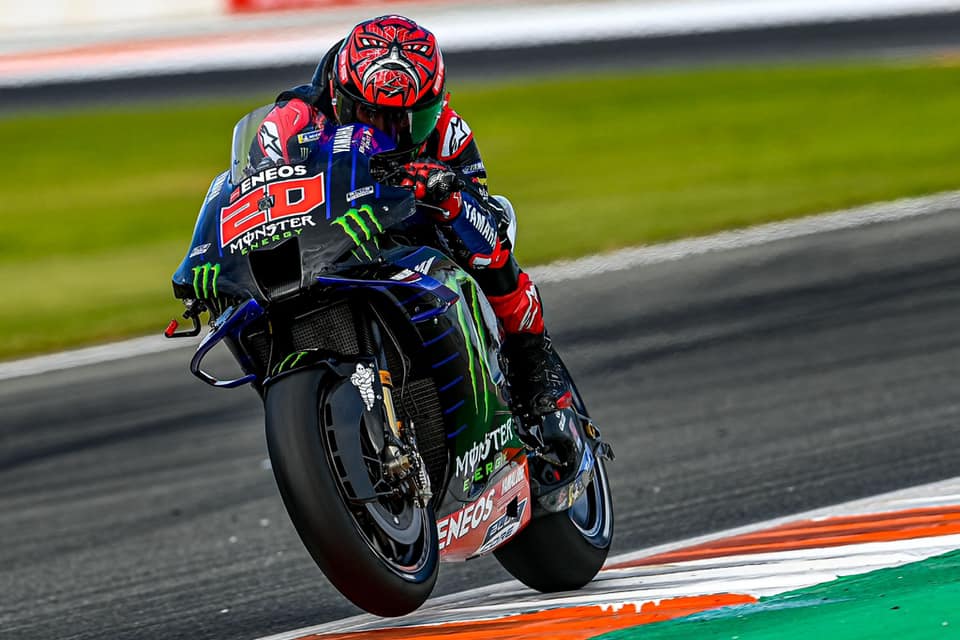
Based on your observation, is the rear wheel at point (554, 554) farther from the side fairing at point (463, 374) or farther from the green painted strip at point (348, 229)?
the green painted strip at point (348, 229)

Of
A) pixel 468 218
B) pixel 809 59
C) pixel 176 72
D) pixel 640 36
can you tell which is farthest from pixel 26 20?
pixel 468 218

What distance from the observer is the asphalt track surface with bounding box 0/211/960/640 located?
5652 millimetres

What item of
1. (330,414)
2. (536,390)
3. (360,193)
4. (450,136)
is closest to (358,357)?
(330,414)

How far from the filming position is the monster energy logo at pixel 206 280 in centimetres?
402

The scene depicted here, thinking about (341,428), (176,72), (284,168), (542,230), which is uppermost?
(284,168)

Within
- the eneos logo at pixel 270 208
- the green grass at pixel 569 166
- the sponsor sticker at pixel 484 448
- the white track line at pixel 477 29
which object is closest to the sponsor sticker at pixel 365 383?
the eneos logo at pixel 270 208

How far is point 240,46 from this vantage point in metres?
21.0

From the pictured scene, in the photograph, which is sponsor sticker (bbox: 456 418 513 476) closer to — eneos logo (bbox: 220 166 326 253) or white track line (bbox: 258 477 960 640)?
white track line (bbox: 258 477 960 640)

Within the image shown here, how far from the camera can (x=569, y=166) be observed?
1477cm

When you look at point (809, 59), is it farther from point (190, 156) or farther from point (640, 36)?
point (190, 156)

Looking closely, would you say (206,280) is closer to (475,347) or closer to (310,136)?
(310,136)

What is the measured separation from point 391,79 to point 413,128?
212 millimetres

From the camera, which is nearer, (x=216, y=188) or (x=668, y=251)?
(x=216, y=188)

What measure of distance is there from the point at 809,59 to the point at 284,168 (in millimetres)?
16420
